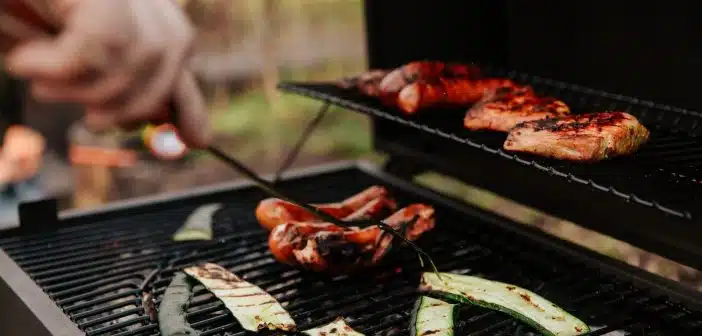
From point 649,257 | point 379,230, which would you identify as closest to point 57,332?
point 379,230

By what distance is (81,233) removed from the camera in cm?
330

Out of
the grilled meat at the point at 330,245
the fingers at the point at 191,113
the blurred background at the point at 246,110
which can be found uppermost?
the fingers at the point at 191,113

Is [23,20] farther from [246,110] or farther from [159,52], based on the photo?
[246,110]

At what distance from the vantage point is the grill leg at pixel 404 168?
12.5 feet

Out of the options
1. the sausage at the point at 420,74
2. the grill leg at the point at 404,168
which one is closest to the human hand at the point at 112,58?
the sausage at the point at 420,74

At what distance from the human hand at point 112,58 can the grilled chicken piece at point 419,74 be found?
→ 5.80ft

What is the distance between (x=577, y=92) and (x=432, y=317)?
1476mm

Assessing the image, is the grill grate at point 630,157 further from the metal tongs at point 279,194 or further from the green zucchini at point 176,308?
the green zucchini at point 176,308

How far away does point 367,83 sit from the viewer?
123 inches

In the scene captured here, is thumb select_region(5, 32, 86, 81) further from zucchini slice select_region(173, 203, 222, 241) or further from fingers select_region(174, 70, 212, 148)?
zucchini slice select_region(173, 203, 222, 241)

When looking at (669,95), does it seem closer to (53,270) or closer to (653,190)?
(653,190)

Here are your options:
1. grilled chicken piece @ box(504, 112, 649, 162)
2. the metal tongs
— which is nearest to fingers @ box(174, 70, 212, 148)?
the metal tongs

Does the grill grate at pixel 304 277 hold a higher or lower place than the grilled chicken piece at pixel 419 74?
lower

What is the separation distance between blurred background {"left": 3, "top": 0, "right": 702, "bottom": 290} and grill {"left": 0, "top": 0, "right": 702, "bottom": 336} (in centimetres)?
296
